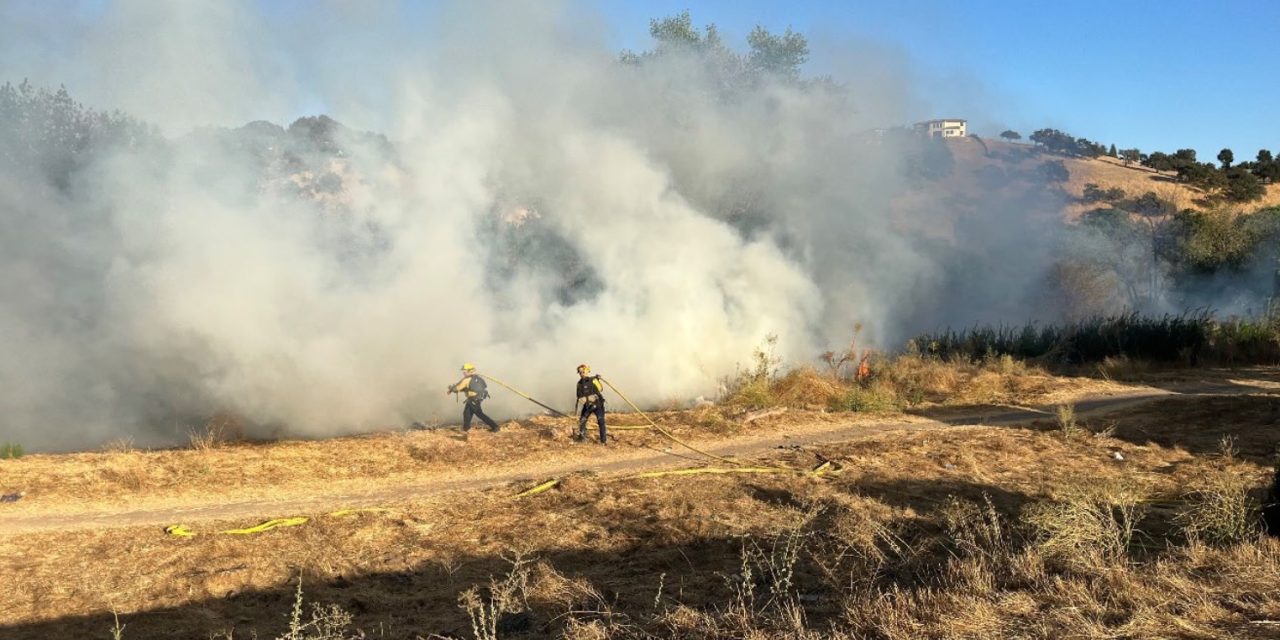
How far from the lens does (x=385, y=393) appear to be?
15.1 meters

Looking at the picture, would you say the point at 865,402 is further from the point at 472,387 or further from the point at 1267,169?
the point at 1267,169

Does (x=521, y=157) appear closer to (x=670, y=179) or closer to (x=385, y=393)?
(x=670, y=179)

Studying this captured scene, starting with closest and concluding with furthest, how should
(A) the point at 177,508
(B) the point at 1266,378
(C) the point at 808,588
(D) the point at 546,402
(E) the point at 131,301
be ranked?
1. (C) the point at 808,588
2. (A) the point at 177,508
3. (E) the point at 131,301
4. (D) the point at 546,402
5. (B) the point at 1266,378

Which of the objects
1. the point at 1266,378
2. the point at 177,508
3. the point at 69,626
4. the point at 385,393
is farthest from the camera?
the point at 1266,378

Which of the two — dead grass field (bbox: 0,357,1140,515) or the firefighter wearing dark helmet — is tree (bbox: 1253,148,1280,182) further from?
the firefighter wearing dark helmet

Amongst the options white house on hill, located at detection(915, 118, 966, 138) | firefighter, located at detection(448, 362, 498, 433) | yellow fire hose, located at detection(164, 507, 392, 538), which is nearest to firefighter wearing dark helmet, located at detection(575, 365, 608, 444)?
firefighter, located at detection(448, 362, 498, 433)

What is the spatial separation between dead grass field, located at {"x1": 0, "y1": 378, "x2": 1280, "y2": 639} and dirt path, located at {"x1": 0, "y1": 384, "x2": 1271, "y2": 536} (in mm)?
497

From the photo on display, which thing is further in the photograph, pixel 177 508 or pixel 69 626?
pixel 177 508

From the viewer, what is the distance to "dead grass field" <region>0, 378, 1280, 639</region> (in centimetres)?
467

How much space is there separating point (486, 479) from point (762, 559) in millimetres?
5158

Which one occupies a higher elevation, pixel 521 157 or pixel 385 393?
pixel 521 157

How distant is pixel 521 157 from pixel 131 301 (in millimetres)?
7361

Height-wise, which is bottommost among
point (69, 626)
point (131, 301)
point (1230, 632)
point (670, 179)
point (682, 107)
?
point (69, 626)

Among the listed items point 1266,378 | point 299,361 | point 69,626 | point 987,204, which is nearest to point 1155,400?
point 1266,378
